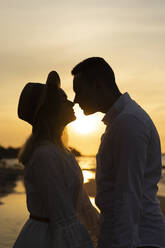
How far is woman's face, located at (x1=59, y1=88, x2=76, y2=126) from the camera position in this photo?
14.0 feet

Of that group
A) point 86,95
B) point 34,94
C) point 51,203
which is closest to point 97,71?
point 86,95

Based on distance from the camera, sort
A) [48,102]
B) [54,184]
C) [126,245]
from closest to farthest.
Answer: [126,245]
[54,184]
[48,102]

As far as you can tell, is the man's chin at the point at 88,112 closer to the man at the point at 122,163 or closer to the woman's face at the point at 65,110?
the man at the point at 122,163

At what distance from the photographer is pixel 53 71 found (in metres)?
4.32

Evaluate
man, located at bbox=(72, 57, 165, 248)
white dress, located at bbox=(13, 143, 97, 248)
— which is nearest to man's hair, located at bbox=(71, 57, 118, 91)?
man, located at bbox=(72, 57, 165, 248)

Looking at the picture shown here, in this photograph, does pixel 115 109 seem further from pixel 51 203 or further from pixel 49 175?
pixel 51 203

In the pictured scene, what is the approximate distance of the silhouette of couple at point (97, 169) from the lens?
137 inches

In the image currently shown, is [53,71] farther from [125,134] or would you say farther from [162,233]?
[162,233]

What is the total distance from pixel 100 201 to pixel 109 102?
810 mm

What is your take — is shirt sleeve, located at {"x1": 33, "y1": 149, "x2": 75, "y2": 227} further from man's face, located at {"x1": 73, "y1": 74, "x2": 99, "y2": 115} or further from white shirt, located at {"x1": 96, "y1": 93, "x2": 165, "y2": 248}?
man's face, located at {"x1": 73, "y1": 74, "x2": 99, "y2": 115}

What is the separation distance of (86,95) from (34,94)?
1.86ft

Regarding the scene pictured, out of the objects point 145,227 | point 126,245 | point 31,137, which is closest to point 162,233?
point 145,227

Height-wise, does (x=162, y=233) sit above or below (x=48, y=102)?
below

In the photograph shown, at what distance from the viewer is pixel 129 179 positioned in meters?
Answer: 3.47
